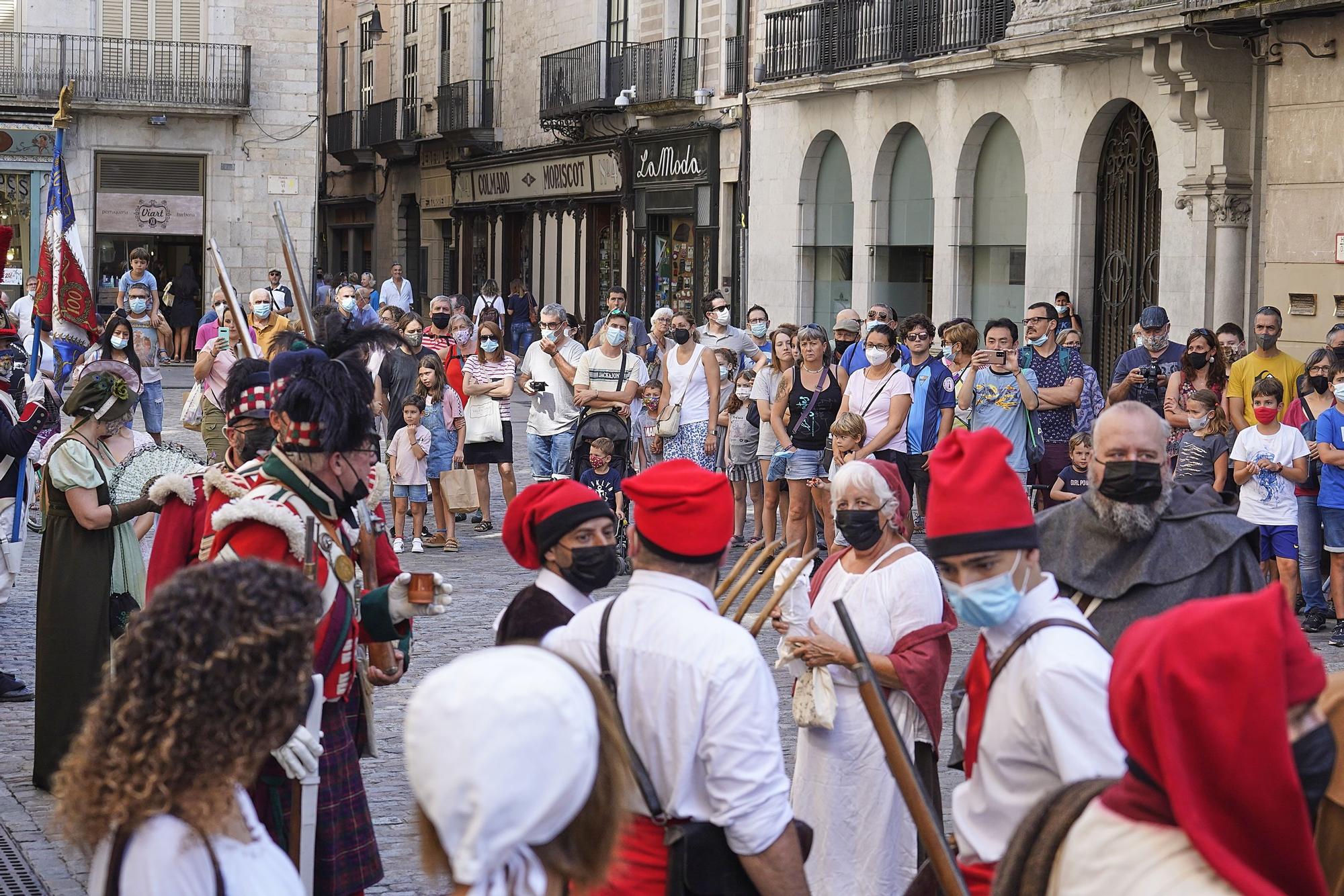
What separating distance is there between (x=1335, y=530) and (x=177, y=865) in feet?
30.5

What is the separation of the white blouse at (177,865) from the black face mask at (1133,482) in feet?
9.12

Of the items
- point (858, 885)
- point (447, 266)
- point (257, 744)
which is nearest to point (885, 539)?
point (858, 885)

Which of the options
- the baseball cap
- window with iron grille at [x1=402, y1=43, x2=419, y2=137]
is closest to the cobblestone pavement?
the baseball cap

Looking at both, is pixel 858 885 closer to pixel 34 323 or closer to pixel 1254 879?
pixel 1254 879

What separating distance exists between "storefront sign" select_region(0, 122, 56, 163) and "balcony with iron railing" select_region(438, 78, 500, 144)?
8.97 meters

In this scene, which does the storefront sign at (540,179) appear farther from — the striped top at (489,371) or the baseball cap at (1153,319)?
the baseball cap at (1153,319)

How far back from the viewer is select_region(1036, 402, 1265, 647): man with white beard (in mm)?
4539

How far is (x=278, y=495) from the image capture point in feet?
14.8

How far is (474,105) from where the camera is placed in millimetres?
38438

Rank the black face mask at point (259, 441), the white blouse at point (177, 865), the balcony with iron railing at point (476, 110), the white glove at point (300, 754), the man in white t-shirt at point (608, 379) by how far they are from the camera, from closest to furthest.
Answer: the white blouse at point (177, 865), the white glove at point (300, 754), the black face mask at point (259, 441), the man in white t-shirt at point (608, 379), the balcony with iron railing at point (476, 110)

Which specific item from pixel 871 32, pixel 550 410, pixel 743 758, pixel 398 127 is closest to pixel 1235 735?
pixel 743 758

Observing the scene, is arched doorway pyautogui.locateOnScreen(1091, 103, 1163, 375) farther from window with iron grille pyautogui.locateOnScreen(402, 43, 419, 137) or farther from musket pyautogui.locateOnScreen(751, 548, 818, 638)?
window with iron grille pyautogui.locateOnScreen(402, 43, 419, 137)

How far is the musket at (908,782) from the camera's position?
3.22 metres

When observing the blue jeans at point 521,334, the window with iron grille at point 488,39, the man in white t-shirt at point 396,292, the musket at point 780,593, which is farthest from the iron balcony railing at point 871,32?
the musket at point 780,593
